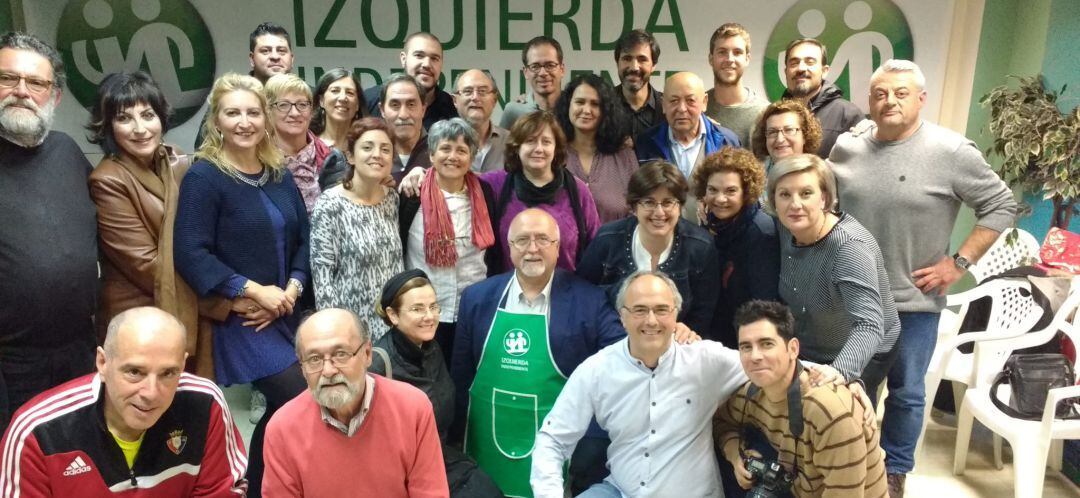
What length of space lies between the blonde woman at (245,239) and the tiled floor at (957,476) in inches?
49.9

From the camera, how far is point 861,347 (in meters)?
2.32

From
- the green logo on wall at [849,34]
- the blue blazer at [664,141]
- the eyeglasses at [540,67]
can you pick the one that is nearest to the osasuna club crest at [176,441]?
the blue blazer at [664,141]

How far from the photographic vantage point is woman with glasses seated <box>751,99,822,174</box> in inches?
116

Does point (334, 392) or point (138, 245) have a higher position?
point (138, 245)

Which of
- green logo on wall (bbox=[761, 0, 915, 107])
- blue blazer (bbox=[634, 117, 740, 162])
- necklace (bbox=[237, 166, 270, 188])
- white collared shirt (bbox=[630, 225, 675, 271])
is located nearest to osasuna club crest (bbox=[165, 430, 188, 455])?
necklace (bbox=[237, 166, 270, 188])

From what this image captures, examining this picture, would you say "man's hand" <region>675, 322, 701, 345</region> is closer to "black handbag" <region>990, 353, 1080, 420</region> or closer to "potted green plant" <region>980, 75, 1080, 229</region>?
"black handbag" <region>990, 353, 1080, 420</region>

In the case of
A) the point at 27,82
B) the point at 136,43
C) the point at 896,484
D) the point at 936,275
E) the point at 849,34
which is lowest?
the point at 896,484

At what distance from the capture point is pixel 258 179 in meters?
2.58

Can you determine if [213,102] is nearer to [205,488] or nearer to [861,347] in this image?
[205,488]

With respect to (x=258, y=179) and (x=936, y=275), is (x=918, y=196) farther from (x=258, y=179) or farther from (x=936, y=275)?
(x=258, y=179)

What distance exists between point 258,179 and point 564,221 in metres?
1.13

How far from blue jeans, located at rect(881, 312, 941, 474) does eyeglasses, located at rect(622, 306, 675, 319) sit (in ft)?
3.92

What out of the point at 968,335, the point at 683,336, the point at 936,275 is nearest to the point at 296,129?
the point at 683,336

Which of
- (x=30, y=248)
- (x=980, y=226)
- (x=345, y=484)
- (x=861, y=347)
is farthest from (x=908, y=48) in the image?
(x=30, y=248)
